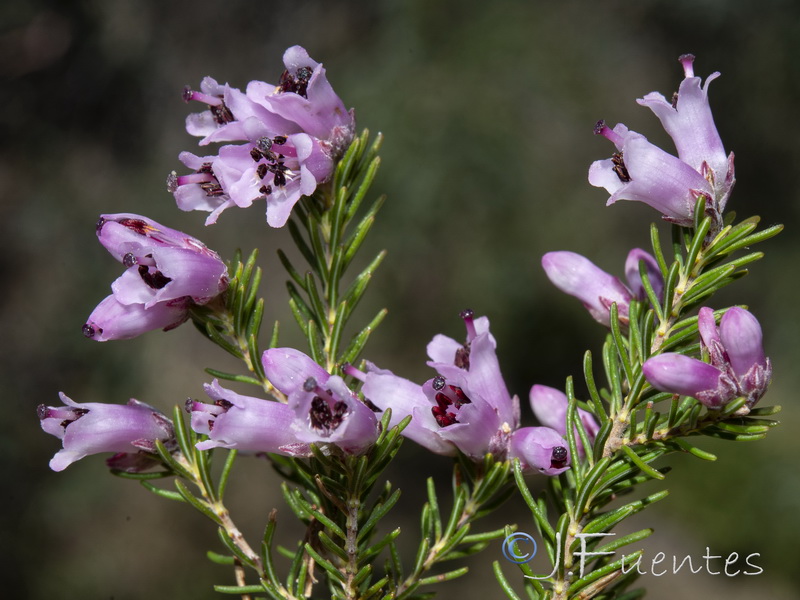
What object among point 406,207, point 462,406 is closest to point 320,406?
point 462,406

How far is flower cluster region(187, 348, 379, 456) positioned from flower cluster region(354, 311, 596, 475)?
0.32 ft

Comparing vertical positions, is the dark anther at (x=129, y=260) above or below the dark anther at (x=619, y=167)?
below

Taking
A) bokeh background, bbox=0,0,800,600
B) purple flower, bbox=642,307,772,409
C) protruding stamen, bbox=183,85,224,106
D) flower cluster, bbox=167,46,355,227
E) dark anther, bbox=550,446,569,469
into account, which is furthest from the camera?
bokeh background, bbox=0,0,800,600

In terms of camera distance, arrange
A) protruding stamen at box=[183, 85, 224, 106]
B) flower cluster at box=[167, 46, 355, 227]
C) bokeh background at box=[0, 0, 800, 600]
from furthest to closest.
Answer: bokeh background at box=[0, 0, 800, 600] < protruding stamen at box=[183, 85, 224, 106] < flower cluster at box=[167, 46, 355, 227]

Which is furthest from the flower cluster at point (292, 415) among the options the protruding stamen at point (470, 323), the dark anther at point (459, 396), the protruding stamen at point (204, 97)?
the protruding stamen at point (204, 97)

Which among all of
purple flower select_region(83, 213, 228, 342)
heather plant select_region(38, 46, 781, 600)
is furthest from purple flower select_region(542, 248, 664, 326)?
purple flower select_region(83, 213, 228, 342)

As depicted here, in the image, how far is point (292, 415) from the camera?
3.27ft

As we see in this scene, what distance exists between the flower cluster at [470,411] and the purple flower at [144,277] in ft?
0.91

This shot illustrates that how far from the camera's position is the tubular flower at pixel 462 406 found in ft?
3.34

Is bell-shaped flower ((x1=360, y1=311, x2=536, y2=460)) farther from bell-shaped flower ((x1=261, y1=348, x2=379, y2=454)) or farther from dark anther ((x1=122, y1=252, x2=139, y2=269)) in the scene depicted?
dark anther ((x1=122, y1=252, x2=139, y2=269))

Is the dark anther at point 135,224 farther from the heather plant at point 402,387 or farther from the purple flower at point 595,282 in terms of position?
the purple flower at point 595,282

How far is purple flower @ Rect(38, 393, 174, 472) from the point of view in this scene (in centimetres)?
107

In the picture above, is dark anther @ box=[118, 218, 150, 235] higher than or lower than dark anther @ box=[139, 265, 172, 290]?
higher

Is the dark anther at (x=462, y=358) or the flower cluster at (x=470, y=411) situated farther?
the dark anther at (x=462, y=358)
